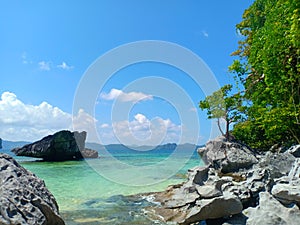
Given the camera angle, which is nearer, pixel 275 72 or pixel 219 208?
pixel 219 208

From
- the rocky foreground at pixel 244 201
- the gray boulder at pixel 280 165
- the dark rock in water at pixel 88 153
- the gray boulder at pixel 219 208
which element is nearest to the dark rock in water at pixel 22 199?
the gray boulder at pixel 219 208

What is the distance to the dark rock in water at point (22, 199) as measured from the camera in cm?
363

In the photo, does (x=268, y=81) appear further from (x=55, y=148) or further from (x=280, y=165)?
(x=55, y=148)

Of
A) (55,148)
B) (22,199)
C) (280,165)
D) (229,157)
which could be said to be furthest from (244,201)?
(55,148)

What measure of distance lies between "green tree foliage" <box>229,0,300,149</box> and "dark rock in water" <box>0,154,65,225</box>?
19.9 feet

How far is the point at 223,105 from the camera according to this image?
18.2 meters

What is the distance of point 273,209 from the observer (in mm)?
4570

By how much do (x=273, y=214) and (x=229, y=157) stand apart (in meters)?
9.29

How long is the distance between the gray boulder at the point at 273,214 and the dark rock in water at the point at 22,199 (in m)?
3.24

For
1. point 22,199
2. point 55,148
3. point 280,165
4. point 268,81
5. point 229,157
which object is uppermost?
point 268,81

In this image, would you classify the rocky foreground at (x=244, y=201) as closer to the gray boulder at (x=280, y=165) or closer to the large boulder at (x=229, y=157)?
the gray boulder at (x=280, y=165)

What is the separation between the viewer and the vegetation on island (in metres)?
9.92

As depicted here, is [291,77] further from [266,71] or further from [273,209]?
[273,209]

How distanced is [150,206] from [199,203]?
9.19ft
